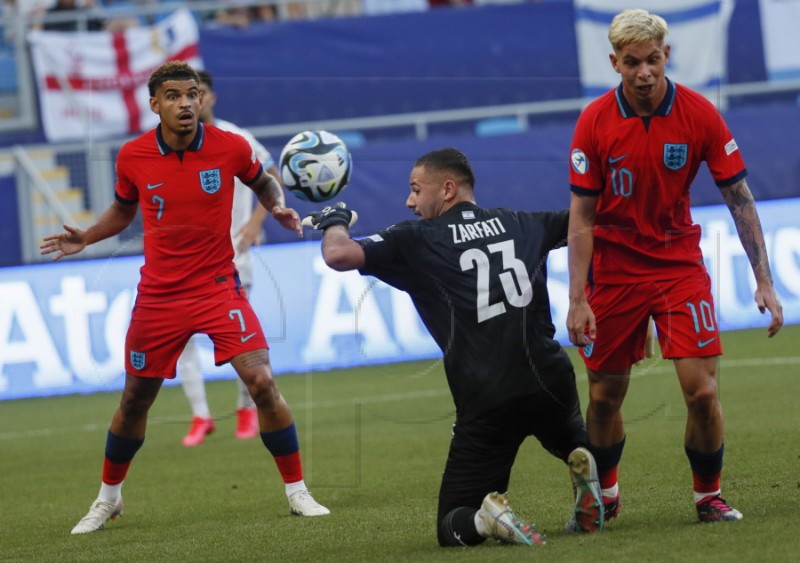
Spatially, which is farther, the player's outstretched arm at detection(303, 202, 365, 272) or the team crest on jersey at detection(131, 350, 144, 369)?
the team crest on jersey at detection(131, 350, 144, 369)

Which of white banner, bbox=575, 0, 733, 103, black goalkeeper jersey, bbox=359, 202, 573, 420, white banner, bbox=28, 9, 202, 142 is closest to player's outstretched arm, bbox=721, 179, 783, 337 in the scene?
black goalkeeper jersey, bbox=359, 202, 573, 420

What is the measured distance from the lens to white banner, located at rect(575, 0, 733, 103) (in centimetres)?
1673

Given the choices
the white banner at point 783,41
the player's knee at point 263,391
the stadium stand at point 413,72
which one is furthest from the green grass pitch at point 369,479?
the white banner at point 783,41

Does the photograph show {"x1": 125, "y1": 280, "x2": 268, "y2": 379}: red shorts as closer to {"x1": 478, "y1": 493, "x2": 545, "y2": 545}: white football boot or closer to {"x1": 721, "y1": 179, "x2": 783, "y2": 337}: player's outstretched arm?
{"x1": 478, "y1": 493, "x2": 545, "y2": 545}: white football boot

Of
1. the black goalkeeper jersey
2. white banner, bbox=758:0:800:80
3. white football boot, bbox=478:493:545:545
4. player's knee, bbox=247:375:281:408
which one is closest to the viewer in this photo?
white football boot, bbox=478:493:545:545

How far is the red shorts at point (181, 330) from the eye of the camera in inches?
273

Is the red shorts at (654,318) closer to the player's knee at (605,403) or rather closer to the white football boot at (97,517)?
the player's knee at (605,403)

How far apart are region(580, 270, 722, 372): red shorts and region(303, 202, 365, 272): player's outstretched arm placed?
114 cm

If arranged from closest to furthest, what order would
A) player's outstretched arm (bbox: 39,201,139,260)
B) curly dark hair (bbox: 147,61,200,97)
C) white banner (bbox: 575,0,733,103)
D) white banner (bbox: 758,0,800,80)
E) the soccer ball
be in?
the soccer ball
curly dark hair (bbox: 147,61,200,97)
player's outstretched arm (bbox: 39,201,139,260)
white banner (bbox: 575,0,733,103)
white banner (bbox: 758,0,800,80)

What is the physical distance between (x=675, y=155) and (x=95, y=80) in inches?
506

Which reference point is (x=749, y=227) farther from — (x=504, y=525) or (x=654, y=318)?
(x=504, y=525)

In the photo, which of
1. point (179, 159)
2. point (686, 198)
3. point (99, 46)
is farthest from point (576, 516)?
point (99, 46)

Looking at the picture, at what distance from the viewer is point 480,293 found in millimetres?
5684

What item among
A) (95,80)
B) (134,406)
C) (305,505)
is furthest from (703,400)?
(95,80)
